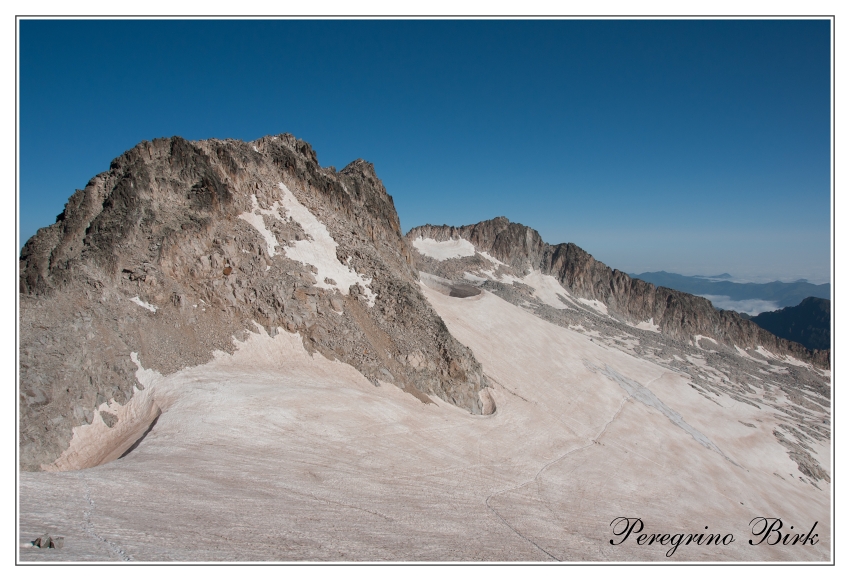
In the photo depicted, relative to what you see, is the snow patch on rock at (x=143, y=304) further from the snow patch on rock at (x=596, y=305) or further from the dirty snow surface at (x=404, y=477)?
the snow patch on rock at (x=596, y=305)

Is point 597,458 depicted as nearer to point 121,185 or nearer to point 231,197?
point 231,197

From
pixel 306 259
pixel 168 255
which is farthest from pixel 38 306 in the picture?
pixel 306 259

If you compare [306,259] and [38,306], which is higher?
[306,259]

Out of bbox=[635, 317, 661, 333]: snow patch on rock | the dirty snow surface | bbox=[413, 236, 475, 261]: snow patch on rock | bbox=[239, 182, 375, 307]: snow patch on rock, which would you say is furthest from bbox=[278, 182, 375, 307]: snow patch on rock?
bbox=[635, 317, 661, 333]: snow patch on rock

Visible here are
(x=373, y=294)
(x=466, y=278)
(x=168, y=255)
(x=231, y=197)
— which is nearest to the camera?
(x=168, y=255)

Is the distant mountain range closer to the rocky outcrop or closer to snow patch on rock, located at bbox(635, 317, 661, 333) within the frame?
the rocky outcrop

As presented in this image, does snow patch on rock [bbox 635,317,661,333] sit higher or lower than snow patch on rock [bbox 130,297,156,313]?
lower
